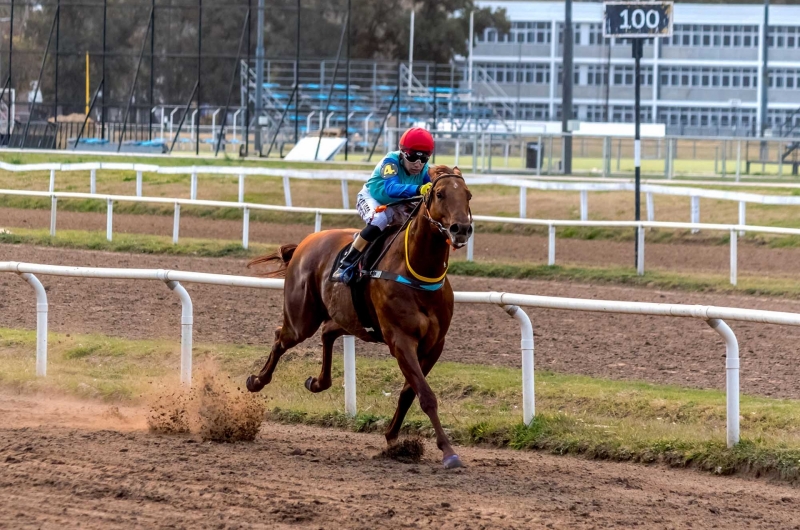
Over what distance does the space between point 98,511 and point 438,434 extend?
1.89m

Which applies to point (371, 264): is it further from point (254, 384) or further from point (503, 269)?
point (503, 269)

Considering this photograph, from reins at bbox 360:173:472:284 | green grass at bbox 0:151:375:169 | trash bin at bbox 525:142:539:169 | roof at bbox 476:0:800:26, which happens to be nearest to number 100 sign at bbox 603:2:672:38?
reins at bbox 360:173:472:284

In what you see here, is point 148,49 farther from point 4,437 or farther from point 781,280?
point 4,437

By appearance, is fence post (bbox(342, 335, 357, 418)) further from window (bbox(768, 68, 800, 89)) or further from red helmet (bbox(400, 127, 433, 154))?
window (bbox(768, 68, 800, 89))

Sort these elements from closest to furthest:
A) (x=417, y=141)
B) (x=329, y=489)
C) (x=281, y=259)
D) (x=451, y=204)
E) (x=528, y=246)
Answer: (x=329, y=489)
(x=451, y=204)
(x=417, y=141)
(x=281, y=259)
(x=528, y=246)

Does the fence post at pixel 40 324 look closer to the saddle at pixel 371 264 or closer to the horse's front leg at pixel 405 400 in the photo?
the saddle at pixel 371 264

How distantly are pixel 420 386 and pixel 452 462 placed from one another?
17.0 inches

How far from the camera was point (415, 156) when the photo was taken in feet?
21.0

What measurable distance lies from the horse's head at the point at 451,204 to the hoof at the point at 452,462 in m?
1.10

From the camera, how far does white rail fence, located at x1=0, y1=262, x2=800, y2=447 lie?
6.01 meters

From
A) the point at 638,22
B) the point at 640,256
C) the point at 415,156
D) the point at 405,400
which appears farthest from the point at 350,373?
the point at 638,22

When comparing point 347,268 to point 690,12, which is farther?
point 690,12

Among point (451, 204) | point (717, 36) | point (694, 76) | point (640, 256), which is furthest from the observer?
point (717, 36)

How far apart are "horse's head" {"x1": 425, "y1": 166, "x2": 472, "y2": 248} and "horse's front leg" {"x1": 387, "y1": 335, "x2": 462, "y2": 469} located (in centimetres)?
71
